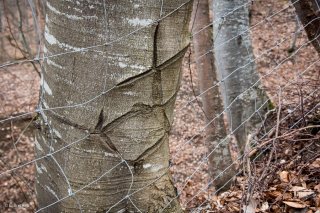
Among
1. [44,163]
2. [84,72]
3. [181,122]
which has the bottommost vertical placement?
[181,122]

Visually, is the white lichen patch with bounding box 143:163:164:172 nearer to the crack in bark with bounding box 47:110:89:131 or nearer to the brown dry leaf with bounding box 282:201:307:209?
the crack in bark with bounding box 47:110:89:131

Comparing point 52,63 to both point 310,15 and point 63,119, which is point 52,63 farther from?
point 310,15

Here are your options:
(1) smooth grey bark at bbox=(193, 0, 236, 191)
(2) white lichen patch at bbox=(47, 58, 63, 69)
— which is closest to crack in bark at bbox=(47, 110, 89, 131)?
(2) white lichen patch at bbox=(47, 58, 63, 69)

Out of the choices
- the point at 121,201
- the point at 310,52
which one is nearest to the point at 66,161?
the point at 121,201

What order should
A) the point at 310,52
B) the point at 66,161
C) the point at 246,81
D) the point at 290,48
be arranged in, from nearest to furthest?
1. the point at 66,161
2. the point at 246,81
3. the point at 310,52
4. the point at 290,48

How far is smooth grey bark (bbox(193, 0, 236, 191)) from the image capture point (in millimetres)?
4688

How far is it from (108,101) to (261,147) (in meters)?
1.31

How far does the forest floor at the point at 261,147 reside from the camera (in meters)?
2.04

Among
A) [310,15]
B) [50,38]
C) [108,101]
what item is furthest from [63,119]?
[310,15]

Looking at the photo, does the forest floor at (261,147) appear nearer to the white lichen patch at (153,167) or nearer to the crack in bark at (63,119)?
the white lichen patch at (153,167)

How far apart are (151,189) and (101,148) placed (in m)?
0.30

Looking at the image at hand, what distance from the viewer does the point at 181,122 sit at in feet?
31.3

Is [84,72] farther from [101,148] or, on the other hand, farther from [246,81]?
[246,81]

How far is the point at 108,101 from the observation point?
149 centimetres
